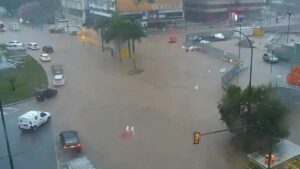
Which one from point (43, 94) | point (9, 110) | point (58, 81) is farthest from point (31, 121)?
point (58, 81)

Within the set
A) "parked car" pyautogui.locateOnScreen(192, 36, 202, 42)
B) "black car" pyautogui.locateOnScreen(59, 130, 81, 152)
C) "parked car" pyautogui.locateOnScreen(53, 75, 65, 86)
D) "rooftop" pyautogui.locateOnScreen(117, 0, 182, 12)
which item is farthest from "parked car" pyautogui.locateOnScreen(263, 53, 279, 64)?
"rooftop" pyautogui.locateOnScreen(117, 0, 182, 12)

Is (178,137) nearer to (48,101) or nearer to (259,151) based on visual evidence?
(259,151)

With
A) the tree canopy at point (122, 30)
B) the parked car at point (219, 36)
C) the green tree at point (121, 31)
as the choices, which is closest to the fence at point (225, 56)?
the parked car at point (219, 36)

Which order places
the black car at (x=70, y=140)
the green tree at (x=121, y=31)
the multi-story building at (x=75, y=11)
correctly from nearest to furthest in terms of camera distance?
the black car at (x=70, y=140)
the green tree at (x=121, y=31)
the multi-story building at (x=75, y=11)

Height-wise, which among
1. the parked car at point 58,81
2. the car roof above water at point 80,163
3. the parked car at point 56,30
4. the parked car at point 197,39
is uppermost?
the parked car at point 56,30

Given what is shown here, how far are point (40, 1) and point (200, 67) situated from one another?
145 feet

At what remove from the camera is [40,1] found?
219 feet

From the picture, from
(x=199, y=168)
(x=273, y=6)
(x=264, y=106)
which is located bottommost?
(x=199, y=168)

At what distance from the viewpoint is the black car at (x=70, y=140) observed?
1641 cm

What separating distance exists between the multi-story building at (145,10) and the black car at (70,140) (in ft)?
124

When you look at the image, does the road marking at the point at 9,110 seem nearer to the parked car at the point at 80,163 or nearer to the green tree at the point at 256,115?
the parked car at the point at 80,163

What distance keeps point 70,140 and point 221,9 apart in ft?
164

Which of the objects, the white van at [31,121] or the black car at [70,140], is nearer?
the black car at [70,140]

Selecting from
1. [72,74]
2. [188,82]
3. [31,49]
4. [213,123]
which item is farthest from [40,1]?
[213,123]
